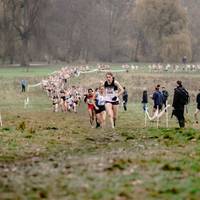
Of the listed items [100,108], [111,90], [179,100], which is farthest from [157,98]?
[111,90]

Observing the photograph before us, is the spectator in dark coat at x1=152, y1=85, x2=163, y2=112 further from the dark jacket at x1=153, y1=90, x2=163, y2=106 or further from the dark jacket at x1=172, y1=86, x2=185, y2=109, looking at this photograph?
the dark jacket at x1=172, y1=86, x2=185, y2=109

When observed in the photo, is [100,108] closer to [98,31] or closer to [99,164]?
[99,164]

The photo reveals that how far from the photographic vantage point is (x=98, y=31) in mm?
126188

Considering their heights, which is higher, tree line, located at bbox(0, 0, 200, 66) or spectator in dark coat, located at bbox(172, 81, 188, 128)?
tree line, located at bbox(0, 0, 200, 66)

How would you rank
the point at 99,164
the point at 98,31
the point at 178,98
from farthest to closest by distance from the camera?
the point at 98,31, the point at 178,98, the point at 99,164

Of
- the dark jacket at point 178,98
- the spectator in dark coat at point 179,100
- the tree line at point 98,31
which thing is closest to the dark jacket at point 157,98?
the spectator in dark coat at point 179,100

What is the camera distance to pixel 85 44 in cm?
12394

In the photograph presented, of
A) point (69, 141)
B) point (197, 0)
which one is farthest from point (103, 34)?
point (69, 141)

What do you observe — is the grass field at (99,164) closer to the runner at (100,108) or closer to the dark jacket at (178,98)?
the runner at (100,108)

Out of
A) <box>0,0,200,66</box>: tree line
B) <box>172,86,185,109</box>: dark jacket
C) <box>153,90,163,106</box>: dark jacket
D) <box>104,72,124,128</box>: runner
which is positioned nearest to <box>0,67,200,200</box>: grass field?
<box>104,72,124,128</box>: runner

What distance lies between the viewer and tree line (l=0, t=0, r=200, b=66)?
9962 centimetres

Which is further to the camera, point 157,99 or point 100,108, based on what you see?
point 157,99

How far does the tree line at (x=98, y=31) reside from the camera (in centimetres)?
9962

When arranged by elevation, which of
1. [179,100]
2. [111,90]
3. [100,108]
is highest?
[111,90]
